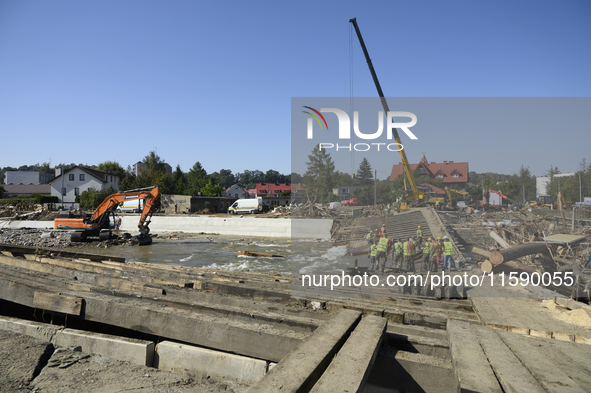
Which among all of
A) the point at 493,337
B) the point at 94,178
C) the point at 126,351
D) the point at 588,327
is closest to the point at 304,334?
the point at 493,337

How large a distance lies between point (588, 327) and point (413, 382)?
2310mm

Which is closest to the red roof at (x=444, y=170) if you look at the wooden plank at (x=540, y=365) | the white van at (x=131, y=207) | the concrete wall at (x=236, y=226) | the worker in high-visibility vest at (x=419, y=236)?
the worker in high-visibility vest at (x=419, y=236)

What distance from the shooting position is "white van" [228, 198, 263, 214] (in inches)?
1831

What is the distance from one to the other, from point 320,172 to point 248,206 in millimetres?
38629

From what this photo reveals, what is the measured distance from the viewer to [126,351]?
2648 mm

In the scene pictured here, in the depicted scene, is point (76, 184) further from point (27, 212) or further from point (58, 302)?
point (58, 302)

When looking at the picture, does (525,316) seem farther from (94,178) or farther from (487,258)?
(94,178)

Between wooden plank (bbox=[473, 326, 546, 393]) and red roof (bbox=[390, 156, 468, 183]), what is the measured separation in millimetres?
7100

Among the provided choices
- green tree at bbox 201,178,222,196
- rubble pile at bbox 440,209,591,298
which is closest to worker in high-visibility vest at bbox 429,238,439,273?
rubble pile at bbox 440,209,591,298

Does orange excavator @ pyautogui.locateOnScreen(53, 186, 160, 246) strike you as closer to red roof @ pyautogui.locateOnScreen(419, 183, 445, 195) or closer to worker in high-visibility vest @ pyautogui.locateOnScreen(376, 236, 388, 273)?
worker in high-visibility vest @ pyautogui.locateOnScreen(376, 236, 388, 273)

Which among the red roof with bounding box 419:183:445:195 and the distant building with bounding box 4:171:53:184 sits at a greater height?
the distant building with bounding box 4:171:53:184

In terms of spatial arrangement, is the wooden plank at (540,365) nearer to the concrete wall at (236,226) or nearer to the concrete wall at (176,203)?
the concrete wall at (236,226)

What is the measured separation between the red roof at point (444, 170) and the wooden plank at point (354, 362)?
7.30 m

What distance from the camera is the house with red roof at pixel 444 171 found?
8484 mm
